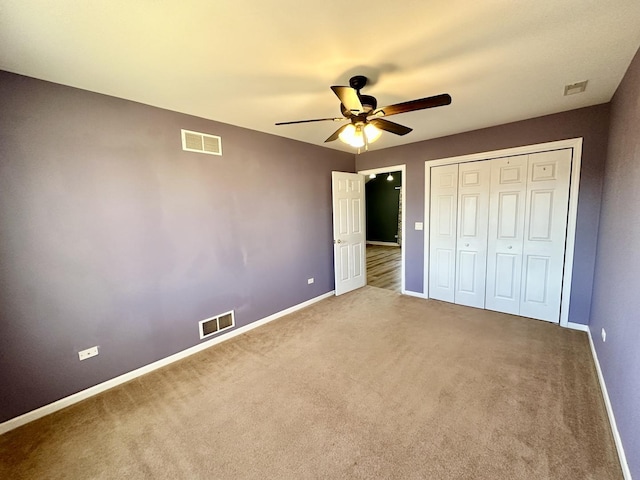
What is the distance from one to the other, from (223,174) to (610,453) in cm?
378

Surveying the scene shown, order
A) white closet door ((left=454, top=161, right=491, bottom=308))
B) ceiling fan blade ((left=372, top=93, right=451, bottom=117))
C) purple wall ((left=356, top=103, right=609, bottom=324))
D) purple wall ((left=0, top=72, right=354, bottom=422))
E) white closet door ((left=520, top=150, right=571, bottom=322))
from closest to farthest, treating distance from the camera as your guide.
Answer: ceiling fan blade ((left=372, top=93, right=451, bottom=117)) < purple wall ((left=0, top=72, right=354, bottom=422)) < purple wall ((left=356, top=103, right=609, bottom=324)) < white closet door ((left=520, top=150, right=571, bottom=322)) < white closet door ((left=454, top=161, right=491, bottom=308))

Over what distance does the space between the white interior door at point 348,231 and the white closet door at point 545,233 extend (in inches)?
94.6

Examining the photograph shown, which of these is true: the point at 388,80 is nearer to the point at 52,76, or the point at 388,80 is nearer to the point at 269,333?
the point at 52,76

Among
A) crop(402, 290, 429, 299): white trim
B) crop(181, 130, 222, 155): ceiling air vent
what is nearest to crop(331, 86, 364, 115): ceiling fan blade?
crop(181, 130, 222, 155): ceiling air vent

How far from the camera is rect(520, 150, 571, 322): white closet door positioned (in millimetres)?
3068

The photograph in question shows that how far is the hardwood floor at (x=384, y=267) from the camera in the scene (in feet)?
16.8

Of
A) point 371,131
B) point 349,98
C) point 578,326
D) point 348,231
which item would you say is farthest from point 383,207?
point 349,98

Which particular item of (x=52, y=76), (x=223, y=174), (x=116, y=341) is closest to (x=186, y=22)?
(x=52, y=76)

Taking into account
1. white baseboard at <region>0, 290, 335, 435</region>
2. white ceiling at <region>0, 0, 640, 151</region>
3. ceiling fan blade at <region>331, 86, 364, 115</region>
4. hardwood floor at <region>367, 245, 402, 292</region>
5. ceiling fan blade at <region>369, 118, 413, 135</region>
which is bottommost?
A: white baseboard at <region>0, 290, 335, 435</region>

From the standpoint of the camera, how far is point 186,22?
145 centimetres

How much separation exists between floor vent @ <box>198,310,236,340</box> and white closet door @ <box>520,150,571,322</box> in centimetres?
374

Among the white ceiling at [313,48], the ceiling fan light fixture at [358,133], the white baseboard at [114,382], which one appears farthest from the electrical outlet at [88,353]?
the ceiling fan light fixture at [358,133]

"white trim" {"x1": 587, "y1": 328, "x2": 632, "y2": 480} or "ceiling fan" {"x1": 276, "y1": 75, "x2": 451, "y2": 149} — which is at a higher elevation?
"ceiling fan" {"x1": 276, "y1": 75, "x2": 451, "y2": 149}

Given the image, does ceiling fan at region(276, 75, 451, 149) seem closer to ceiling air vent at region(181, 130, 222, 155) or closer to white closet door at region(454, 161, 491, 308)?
ceiling air vent at region(181, 130, 222, 155)
